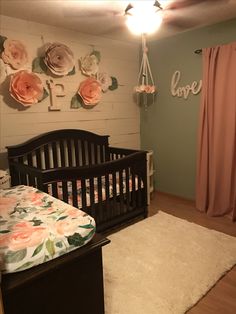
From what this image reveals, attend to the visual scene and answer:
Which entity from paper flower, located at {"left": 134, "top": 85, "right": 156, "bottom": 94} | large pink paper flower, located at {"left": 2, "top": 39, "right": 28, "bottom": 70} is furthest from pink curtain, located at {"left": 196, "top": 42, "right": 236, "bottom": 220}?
large pink paper flower, located at {"left": 2, "top": 39, "right": 28, "bottom": 70}

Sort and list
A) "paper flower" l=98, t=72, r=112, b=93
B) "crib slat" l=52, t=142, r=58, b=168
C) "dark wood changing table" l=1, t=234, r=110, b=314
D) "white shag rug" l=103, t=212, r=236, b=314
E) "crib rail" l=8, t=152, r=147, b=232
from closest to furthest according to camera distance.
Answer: "dark wood changing table" l=1, t=234, r=110, b=314 < "white shag rug" l=103, t=212, r=236, b=314 < "crib rail" l=8, t=152, r=147, b=232 < "crib slat" l=52, t=142, r=58, b=168 < "paper flower" l=98, t=72, r=112, b=93

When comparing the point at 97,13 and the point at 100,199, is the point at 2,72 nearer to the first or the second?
the point at 97,13

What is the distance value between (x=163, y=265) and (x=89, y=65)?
2.32m

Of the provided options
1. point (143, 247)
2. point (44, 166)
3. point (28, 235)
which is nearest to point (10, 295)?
point (28, 235)

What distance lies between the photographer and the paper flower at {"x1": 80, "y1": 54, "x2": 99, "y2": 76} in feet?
9.67

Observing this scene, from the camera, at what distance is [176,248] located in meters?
2.15

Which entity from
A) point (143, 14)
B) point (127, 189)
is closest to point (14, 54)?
point (143, 14)

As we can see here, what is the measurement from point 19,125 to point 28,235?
1783 mm

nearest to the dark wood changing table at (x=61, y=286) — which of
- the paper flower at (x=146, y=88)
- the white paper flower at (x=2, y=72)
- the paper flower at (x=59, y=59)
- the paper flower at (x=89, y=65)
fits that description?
the white paper flower at (x=2, y=72)

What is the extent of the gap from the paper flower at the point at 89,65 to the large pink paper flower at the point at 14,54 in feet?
2.25

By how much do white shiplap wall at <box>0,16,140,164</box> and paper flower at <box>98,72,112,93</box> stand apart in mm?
73

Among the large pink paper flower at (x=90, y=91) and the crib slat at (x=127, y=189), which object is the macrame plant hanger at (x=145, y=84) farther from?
the crib slat at (x=127, y=189)

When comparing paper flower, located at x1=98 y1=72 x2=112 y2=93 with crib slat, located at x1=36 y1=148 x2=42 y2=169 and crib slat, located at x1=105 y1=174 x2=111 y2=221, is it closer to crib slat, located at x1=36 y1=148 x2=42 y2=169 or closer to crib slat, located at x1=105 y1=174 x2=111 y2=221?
crib slat, located at x1=36 y1=148 x2=42 y2=169

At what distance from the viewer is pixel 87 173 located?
82.5 inches
